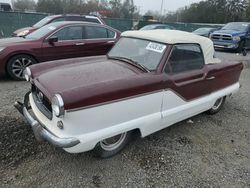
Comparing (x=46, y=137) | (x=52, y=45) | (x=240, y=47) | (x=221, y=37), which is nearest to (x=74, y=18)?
(x=52, y=45)

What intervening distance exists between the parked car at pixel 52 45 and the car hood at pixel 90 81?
2737mm

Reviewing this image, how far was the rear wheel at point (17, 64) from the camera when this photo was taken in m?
5.86

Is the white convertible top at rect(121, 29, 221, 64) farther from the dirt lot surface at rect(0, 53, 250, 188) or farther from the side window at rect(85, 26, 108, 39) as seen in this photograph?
the side window at rect(85, 26, 108, 39)

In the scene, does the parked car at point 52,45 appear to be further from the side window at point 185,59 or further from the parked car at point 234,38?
the parked car at point 234,38

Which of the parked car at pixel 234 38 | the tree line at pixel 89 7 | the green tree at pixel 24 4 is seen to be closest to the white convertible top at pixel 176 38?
the parked car at pixel 234 38

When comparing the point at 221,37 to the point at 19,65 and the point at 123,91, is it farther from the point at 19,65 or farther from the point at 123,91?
the point at 123,91

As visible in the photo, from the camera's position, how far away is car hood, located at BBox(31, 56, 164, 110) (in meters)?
2.48

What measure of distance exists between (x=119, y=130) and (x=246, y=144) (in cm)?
226

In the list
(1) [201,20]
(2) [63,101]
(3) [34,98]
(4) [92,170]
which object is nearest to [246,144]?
(4) [92,170]

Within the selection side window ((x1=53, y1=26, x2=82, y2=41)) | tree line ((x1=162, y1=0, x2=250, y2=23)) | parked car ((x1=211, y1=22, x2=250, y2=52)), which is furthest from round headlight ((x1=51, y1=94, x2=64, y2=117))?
tree line ((x1=162, y1=0, x2=250, y2=23))

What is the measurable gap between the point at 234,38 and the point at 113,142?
1206cm

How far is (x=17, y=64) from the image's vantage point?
595cm

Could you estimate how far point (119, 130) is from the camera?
2785mm

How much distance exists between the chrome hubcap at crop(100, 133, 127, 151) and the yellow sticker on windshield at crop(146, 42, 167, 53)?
1312 mm
